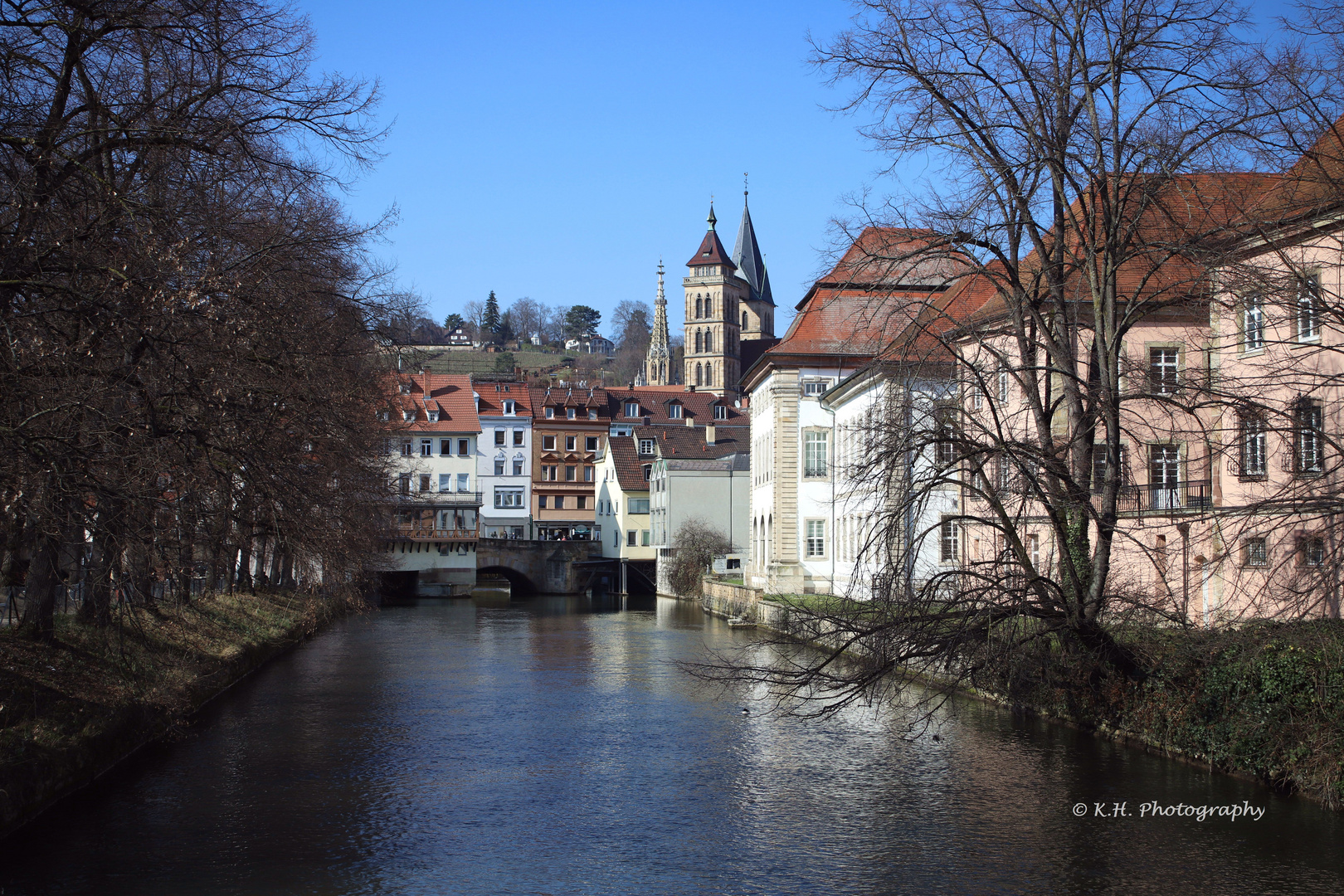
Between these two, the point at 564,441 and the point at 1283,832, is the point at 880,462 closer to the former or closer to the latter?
the point at 1283,832

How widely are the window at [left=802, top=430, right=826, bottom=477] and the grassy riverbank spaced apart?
23628mm

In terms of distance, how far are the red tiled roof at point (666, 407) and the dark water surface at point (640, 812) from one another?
65713mm

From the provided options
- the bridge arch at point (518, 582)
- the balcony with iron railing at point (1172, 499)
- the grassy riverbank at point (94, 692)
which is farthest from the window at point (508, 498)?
the balcony with iron railing at point (1172, 499)

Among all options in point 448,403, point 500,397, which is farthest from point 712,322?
point 448,403

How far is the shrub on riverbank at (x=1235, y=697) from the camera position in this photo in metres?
13.0

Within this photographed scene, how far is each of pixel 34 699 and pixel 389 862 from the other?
4.90 m

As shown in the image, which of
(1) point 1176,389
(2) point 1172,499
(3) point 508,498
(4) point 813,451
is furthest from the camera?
(3) point 508,498

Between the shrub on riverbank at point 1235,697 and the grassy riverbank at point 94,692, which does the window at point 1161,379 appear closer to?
the shrub on riverbank at point 1235,697

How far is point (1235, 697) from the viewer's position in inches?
572

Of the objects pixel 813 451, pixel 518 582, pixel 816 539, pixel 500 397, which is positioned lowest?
pixel 518 582

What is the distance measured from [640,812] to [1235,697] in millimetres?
6969

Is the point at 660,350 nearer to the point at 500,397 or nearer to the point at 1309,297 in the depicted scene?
the point at 500,397

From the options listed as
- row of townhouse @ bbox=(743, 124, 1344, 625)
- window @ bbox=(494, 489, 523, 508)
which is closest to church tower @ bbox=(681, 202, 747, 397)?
Result: window @ bbox=(494, 489, 523, 508)

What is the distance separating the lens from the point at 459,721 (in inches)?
810
